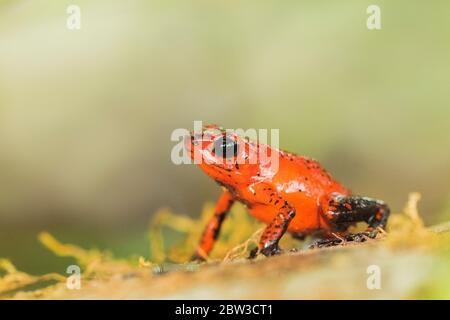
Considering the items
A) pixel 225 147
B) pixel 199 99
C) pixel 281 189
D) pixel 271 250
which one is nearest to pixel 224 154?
pixel 225 147

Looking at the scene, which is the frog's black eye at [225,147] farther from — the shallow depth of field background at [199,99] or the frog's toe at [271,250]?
the shallow depth of field background at [199,99]

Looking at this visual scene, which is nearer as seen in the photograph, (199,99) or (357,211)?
(357,211)

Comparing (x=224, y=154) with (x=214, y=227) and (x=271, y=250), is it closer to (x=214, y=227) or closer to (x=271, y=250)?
(x=271, y=250)

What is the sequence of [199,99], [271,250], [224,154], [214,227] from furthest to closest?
[199,99], [214,227], [224,154], [271,250]

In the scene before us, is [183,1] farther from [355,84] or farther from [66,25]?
[355,84]

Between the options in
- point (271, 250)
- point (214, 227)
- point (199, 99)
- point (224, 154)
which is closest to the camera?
point (271, 250)

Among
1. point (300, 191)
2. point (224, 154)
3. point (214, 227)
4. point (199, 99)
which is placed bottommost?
point (214, 227)

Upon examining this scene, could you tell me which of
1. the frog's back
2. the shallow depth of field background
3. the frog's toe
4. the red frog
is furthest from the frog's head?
the shallow depth of field background

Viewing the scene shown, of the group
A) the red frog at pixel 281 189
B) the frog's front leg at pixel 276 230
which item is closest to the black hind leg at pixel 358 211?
the red frog at pixel 281 189
